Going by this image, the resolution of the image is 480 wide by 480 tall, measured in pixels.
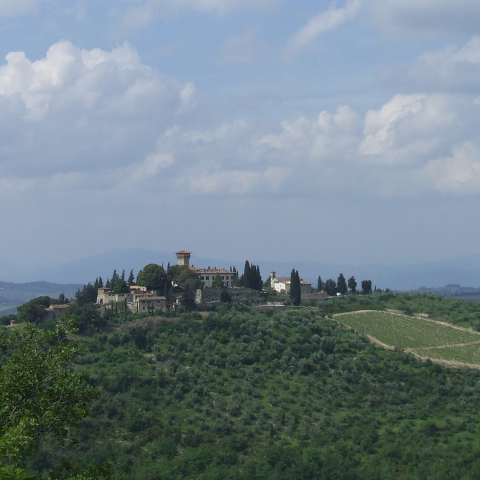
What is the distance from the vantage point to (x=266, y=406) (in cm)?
5406

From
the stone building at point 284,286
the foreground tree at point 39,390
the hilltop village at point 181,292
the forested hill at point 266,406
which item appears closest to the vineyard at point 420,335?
the forested hill at point 266,406

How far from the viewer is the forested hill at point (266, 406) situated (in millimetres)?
46406

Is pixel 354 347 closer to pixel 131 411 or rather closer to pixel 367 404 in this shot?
pixel 367 404

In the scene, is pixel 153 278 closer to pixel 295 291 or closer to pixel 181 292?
pixel 181 292

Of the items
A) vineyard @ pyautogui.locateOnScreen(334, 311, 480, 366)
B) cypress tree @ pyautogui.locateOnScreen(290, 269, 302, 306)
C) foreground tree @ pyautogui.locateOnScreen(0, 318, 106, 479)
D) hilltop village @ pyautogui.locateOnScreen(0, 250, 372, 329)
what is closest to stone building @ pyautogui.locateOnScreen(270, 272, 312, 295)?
hilltop village @ pyautogui.locateOnScreen(0, 250, 372, 329)

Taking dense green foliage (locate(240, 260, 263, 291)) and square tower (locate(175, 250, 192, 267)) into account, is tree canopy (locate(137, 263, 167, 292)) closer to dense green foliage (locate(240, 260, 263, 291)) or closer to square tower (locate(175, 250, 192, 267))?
square tower (locate(175, 250, 192, 267))

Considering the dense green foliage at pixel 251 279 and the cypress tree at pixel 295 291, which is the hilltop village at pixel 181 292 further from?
the cypress tree at pixel 295 291

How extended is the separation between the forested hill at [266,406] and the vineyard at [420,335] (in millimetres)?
2671

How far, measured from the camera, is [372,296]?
84.9 metres

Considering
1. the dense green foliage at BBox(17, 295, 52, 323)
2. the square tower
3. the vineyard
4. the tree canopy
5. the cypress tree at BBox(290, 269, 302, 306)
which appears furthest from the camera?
the square tower

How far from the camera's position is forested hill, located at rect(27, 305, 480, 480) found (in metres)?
46.4

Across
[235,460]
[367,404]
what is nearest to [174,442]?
[235,460]

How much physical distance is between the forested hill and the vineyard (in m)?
2.67

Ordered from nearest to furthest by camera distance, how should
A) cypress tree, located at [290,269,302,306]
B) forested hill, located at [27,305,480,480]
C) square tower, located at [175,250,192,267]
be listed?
forested hill, located at [27,305,480,480] < cypress tree, located at [290,269,302,306] < square tower, located at [175,250,192,267]
